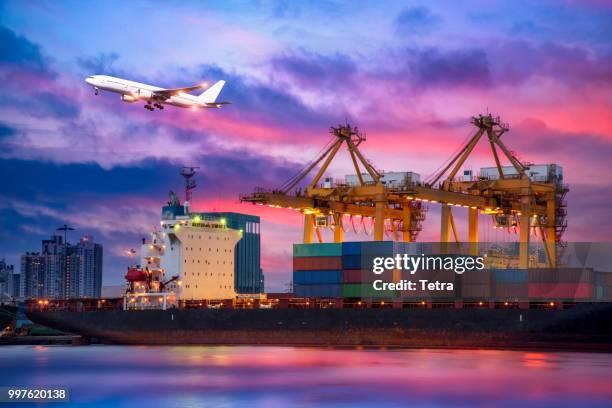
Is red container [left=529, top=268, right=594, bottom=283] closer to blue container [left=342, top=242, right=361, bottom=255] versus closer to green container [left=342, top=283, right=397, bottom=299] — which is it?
green container [left=342, top=283, right=397, bottom=299]

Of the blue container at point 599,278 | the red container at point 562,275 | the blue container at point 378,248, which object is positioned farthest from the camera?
the blue container at point 378,248

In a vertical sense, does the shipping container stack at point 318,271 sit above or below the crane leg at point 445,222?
below

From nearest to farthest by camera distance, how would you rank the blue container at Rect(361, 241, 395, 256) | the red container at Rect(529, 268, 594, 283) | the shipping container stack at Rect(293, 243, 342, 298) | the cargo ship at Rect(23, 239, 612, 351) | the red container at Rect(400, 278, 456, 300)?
the cargo ship at Rect(23, 239, 612, 351) → the red container at Rect(529, 268, 594, 283) → the red container at Rect(400, 278, 456, 300) → the blue container at Rect(361, 241, 395, 256) → the shipping container stack at Rect(293, 243, 342, 298)

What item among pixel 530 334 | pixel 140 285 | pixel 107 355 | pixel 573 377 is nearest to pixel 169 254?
pixel 140 285

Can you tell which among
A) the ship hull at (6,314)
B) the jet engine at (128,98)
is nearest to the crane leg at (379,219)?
the jet engine at (128,98)

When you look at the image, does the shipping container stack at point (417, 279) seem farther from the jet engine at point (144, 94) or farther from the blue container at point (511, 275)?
the jet engine at point (144, 94)

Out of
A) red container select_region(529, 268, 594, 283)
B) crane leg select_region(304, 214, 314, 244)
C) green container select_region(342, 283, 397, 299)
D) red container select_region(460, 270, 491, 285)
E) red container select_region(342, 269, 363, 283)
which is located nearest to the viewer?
red container select_region(529, 268, 594, 283)

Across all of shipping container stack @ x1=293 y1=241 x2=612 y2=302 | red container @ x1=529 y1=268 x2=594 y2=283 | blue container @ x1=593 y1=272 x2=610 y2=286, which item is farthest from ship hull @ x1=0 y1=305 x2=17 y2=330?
blue container @ x1=593 y1=272 x2=610 y2=286
